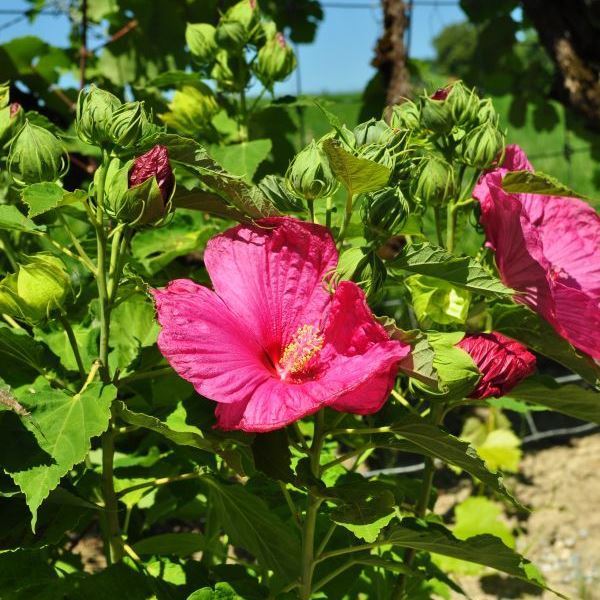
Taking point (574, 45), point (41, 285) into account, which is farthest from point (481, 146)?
point (574, 45)

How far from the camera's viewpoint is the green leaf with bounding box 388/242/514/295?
878mm

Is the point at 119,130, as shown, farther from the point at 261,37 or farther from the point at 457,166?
the point at 261,37

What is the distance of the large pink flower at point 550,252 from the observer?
3.20 feet

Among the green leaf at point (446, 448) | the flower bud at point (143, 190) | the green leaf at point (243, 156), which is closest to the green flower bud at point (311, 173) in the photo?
the flower bud at point (143, 190)

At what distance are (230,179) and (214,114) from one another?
0.79m

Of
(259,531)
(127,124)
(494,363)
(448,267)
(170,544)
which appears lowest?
(170,544)

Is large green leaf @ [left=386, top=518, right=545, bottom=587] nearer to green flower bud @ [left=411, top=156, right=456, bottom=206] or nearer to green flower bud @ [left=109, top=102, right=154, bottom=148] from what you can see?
green flower bud @ [left=411, top=156, right=456, bottom=206]

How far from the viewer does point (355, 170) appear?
2.73 feet

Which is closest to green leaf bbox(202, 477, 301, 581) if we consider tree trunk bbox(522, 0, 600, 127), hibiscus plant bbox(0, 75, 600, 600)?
hibiscus plant bbox(0, 75, 600, 600)

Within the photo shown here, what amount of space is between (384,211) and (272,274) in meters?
0.14

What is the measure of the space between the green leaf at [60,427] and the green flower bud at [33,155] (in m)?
0.22

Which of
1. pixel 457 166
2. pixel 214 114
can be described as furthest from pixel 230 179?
pixel 214 114

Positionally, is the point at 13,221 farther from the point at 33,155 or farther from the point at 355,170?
the point at 355,170

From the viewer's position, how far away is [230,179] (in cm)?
88
